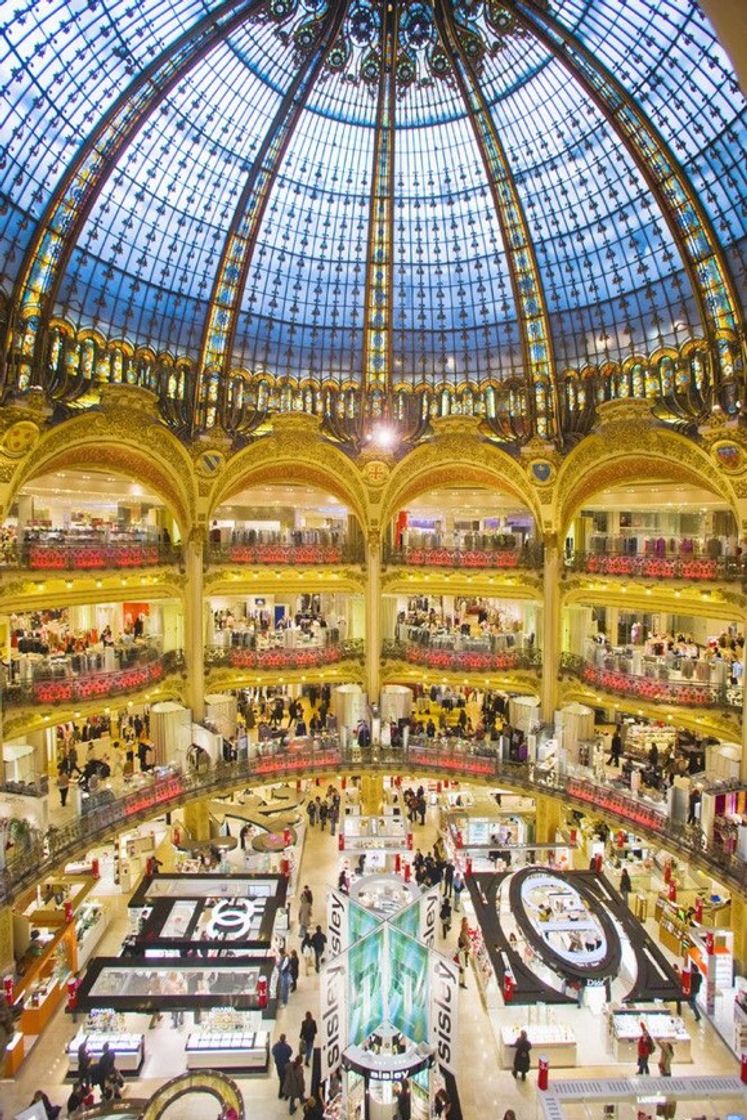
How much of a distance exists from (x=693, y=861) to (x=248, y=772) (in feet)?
56.1

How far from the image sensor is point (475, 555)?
36969 mm

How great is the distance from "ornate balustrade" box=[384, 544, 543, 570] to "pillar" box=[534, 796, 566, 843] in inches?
407

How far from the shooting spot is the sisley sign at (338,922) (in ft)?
65.0

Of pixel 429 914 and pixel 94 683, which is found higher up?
pixel 94 683

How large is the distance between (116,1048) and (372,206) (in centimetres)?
Answer: 3139

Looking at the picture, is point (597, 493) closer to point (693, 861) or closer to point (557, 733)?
point (557, 733)

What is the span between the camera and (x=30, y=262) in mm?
26984

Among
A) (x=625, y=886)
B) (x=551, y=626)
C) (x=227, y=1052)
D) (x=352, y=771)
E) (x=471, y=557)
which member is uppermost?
(x=471, y=557)

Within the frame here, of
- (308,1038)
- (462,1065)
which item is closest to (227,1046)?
(308,1038)

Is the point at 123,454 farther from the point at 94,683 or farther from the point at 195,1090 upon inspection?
the point at 195,1090

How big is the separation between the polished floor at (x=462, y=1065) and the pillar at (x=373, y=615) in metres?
14.8

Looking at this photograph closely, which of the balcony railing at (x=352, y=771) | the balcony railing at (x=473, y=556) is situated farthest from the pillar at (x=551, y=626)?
the balcony railing at (x=352, y=771)

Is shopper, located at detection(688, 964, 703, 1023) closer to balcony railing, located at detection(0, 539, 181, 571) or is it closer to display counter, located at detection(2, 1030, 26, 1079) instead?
display counter, located at detection(2, 1030, 26, 1079)

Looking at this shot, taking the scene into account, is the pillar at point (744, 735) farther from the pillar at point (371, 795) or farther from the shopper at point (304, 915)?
the shopper at point (304, 915)
